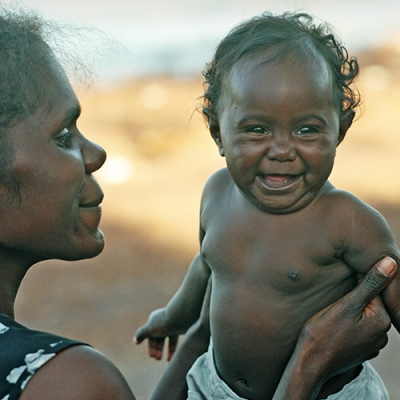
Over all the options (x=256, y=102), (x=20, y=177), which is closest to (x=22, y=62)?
(x=20, y=177)

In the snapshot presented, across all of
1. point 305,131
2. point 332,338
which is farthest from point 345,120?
point 332,338

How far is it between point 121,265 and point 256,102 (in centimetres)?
461

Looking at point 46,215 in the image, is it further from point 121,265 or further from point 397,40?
point 397,40

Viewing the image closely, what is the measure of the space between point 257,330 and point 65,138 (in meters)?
0.89

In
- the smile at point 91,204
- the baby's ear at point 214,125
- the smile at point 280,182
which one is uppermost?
the baby's ear at point 214,125

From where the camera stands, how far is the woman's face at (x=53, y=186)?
6.28 ft

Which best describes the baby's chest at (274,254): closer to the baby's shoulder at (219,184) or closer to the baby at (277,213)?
the baby at (277,213)

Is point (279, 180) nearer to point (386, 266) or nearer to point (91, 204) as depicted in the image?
point (386, 266)

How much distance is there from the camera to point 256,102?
229cm

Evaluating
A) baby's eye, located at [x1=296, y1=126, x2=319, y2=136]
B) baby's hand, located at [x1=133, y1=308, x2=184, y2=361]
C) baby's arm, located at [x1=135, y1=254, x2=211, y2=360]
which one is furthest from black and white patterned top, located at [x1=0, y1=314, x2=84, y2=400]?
baby's hand, located at [x1=133, y1=308, x2=184, y2=361]

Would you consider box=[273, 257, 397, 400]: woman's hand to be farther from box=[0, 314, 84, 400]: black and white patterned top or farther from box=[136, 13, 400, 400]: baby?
box=[0, 314, 84, 400]: black and white patterned top

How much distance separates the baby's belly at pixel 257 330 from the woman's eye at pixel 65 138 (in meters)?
0.77

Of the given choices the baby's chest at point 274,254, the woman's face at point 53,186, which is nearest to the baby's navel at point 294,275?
the baby's chest at point 274,254

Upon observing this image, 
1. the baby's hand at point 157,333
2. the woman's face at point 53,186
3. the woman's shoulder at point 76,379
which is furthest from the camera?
the baby's hand at point 157,333
